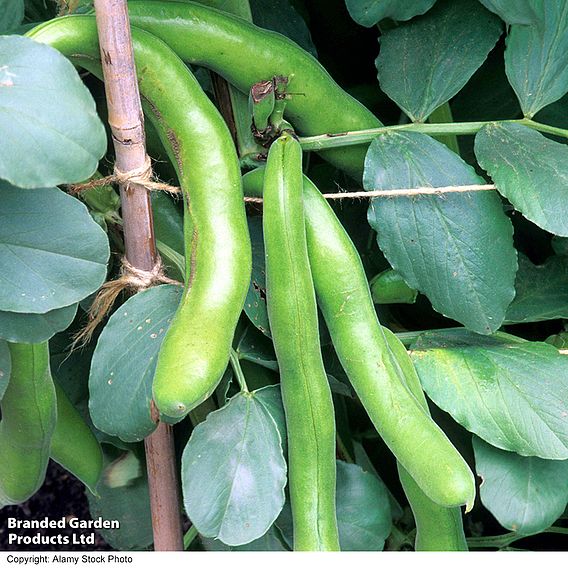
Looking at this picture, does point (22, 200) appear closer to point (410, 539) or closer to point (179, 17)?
point (179, 17)

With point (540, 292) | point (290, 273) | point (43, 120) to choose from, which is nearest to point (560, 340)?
point (540, 292)

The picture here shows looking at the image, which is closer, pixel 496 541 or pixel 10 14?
pixel 10 14

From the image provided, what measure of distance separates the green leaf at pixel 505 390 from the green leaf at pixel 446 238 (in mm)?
55

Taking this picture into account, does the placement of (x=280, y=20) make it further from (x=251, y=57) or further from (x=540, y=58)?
(x=540, y=58)

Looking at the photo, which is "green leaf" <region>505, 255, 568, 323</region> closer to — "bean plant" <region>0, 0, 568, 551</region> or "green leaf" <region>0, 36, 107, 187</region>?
"bean plant" <region>0, 0, 568, 551</region>

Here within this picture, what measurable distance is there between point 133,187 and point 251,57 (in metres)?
0.16

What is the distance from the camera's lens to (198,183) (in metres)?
0.63

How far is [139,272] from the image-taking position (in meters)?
0.70

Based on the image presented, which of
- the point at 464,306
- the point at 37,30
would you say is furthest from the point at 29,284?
the point at 464,306

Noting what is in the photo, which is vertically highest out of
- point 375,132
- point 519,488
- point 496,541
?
point 375,132

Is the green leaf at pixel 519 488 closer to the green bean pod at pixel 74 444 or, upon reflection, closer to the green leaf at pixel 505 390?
the green leaf at pixel 505 390

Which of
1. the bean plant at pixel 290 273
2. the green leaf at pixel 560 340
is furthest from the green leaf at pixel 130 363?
the green leaf at pixel 560 340

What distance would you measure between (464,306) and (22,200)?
40cm

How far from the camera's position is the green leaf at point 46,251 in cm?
59
